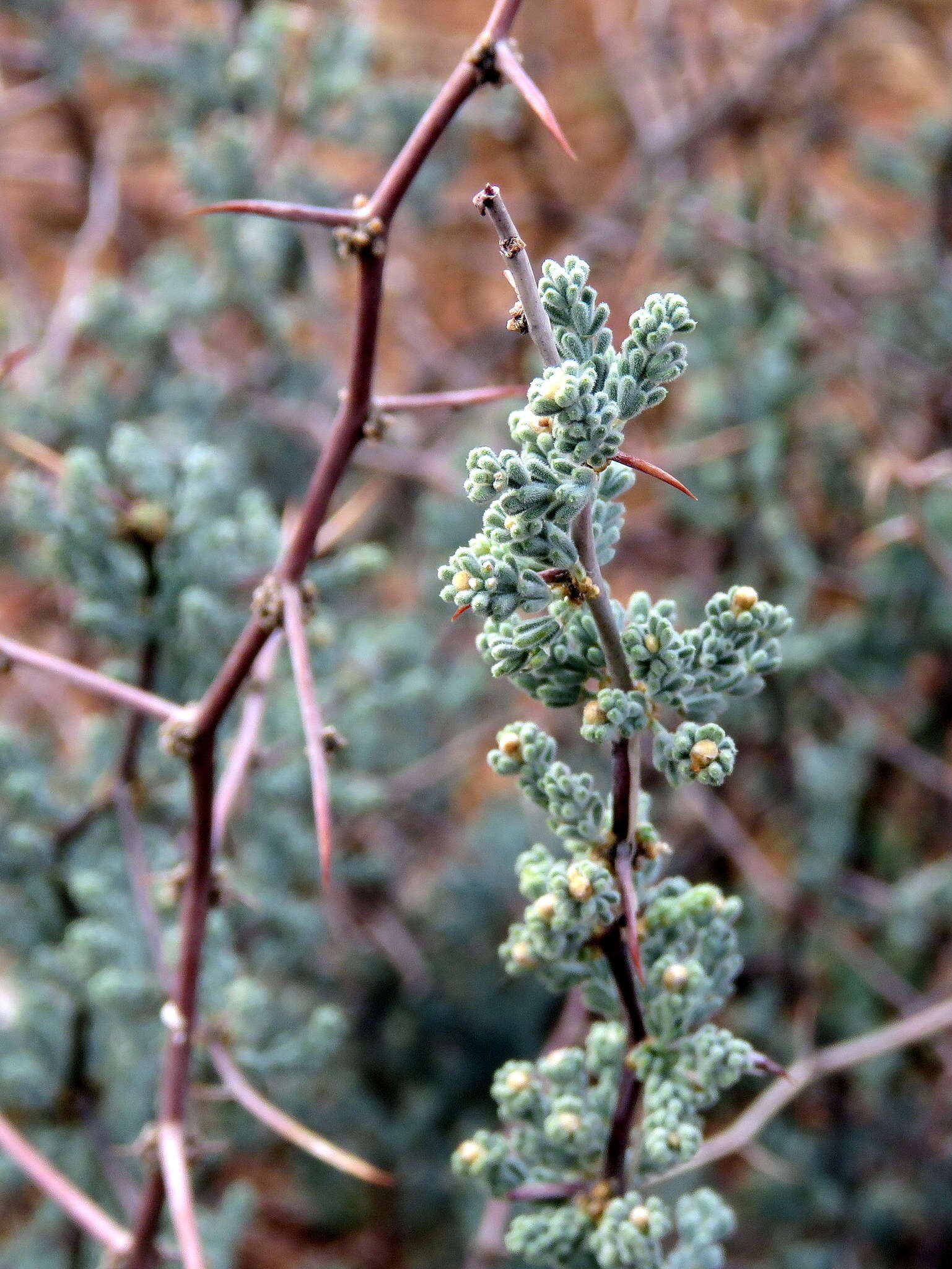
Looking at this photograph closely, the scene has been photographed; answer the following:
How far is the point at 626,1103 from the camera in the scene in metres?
0.82

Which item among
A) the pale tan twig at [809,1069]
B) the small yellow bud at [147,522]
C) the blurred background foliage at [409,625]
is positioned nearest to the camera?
the pale tan twig at [809,1069]

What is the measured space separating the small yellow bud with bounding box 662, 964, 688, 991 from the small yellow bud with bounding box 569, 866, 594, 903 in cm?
13

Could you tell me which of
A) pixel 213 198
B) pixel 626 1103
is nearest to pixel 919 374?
pixel 213 198

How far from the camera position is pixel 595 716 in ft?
2.26

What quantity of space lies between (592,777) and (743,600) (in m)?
0.15

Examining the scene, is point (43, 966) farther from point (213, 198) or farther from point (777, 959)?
point (213, 198)

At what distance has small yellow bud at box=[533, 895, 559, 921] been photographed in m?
0.72

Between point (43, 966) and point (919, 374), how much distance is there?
1947 mm

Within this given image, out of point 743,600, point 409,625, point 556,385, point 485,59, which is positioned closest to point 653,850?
point 743,600

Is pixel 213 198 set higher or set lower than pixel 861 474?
higher

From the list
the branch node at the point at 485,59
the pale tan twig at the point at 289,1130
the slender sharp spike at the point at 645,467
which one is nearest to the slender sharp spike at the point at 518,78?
the branch node at the point at 485,59

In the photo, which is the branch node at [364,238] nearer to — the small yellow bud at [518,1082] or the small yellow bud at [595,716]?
the small yellow bud at [595,716]

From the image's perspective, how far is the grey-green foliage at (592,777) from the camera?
2.02 ft

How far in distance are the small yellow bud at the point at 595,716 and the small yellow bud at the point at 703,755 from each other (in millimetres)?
56
